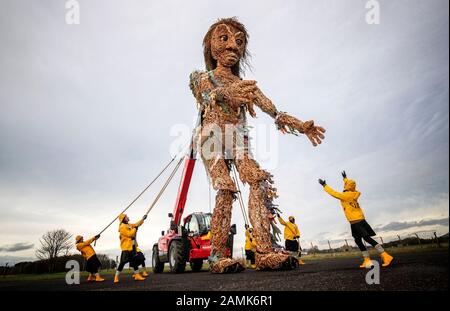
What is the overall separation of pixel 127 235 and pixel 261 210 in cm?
303

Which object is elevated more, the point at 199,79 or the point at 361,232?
the point at 199,79

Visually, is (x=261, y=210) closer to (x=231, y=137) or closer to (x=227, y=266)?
(x=227, y=266)

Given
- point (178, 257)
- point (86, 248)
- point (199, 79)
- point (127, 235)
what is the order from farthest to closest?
1. point (178, 257)
2. point (86, 248)
3. point (127, 235)
4. point (199, 79)

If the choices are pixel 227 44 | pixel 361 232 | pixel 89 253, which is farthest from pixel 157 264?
pixel 227 44

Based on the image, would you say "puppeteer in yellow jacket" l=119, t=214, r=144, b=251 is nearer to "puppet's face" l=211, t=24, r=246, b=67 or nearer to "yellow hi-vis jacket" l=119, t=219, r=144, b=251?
"yellow hi-vis jacket" l=119, t=219, r=144, b=251

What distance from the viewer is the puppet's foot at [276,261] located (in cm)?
355

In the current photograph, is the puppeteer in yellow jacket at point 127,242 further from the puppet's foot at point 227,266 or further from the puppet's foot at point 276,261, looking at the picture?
the puppet's foot at point 276,261

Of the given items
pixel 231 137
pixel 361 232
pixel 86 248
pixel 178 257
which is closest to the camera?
pixel 361 232

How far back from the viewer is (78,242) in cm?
607

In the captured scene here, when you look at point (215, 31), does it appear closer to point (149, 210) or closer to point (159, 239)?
point (149, 210)

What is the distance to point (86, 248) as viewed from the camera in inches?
238

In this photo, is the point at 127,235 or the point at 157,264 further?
the point at 157,264

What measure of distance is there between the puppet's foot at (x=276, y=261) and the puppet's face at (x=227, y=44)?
3.45 m

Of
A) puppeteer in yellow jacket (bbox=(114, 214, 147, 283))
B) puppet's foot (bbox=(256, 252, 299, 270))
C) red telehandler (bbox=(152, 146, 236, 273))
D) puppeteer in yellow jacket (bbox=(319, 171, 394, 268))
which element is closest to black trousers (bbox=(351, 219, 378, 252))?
puppeteer in yellow jacket (bbox=(319, 171, 394, 268))
